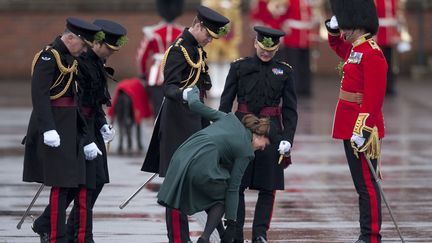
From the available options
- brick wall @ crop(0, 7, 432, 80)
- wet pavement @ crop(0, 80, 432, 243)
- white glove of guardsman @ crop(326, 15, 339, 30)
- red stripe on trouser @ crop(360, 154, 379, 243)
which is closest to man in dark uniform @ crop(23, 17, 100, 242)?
wet pavement @ crop(0, 80, 432, 243)

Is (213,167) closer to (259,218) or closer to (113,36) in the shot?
(259,218)

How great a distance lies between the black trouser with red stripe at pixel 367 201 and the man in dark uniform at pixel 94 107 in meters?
1.78

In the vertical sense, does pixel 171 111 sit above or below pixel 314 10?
above

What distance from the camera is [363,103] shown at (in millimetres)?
9703

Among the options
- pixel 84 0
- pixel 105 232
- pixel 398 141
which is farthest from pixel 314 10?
pixel 105 232

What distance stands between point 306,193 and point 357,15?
3.00 meters

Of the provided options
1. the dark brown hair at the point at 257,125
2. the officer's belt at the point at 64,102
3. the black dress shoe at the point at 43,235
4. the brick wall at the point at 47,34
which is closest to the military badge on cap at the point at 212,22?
the dark brown hair at the point at 257,125

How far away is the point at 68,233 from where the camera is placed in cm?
992

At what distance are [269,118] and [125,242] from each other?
1367 millimetres

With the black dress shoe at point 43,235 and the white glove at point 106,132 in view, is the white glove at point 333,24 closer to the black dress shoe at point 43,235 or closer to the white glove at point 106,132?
the white glove at point 106,132

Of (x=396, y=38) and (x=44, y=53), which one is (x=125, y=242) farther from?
(x=396, y=38)

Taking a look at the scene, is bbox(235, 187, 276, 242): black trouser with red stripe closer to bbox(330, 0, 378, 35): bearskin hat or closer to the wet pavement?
the wet pavement

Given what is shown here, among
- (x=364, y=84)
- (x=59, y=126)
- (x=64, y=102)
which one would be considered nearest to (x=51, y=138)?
(x=59, y=126)

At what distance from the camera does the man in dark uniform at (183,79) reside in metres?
9.69
